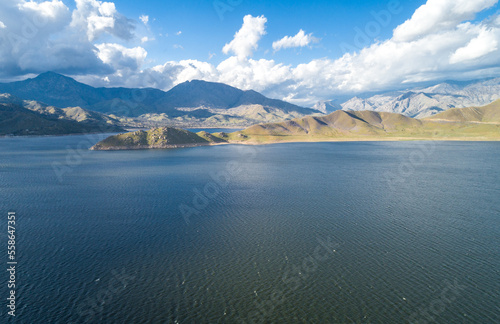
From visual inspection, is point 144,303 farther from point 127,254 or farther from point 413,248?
point 413,248

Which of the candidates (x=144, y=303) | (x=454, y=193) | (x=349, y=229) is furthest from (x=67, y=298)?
(x=454, y=193)

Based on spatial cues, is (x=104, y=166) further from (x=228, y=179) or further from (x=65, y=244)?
(x=65, y=244)

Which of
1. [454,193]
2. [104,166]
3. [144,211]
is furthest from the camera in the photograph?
[104,166]

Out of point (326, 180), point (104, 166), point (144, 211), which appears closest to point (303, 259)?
point (144, 211)

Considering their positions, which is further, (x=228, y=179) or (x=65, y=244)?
(x=228, y=179)

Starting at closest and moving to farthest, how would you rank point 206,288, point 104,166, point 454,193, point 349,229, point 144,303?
point 144,303, point 206,288, point 349,229, point 454,193, point 104,166

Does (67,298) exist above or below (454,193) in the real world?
above
